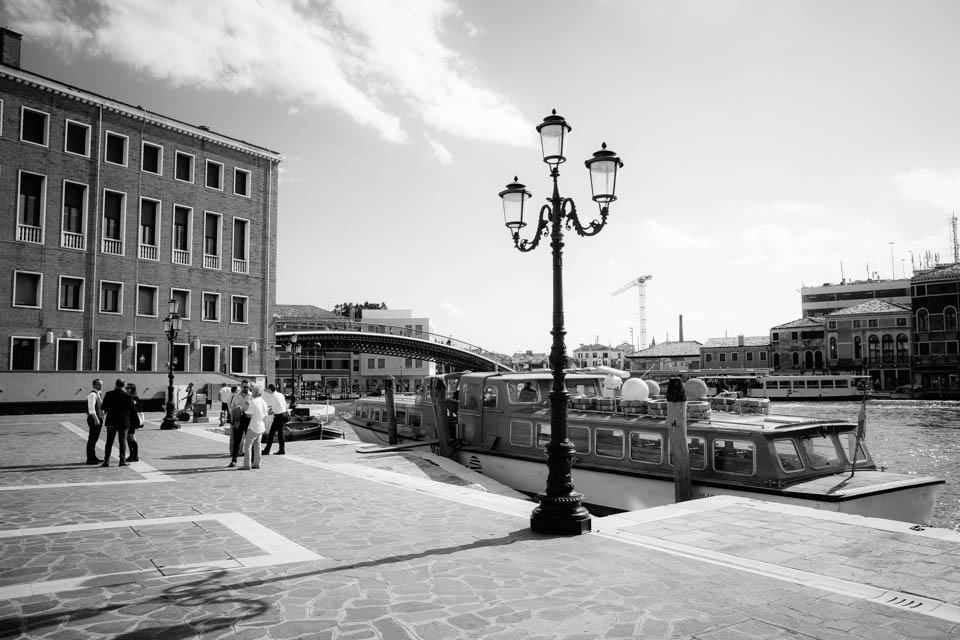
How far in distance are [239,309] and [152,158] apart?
9.59m

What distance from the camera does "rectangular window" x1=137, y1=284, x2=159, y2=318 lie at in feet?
110

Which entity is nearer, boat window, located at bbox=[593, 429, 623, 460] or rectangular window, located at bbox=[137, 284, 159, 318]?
boat window, located at bbox=[593, 429, 623, 460]

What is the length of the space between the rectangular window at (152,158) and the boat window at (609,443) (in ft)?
102

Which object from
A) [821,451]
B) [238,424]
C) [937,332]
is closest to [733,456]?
[821,451]

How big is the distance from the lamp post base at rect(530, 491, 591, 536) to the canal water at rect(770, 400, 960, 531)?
11.4 m

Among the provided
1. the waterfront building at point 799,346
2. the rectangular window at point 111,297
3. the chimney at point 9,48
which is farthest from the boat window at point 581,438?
the waterfront building at point 799,346

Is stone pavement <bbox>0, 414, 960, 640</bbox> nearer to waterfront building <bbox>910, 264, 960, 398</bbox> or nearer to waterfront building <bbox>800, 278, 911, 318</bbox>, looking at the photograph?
waterfront building <bbox>910, 264, 960, 398</bbox>

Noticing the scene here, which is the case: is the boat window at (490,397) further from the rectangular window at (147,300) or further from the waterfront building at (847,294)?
the waterfront building at (847,294)

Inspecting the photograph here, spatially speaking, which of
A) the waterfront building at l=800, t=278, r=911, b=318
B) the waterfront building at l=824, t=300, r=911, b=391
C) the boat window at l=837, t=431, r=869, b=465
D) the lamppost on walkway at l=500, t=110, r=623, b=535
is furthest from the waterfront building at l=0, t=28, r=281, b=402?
the waterfront building at l=800, t=278, r=911, b=318

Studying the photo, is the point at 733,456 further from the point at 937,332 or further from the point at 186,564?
the point at 937,332

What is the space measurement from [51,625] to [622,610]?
390 cm

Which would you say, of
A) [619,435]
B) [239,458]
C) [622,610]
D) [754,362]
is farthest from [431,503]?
[754,362]

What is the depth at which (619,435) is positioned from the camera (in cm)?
1323

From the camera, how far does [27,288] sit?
29828 mm
